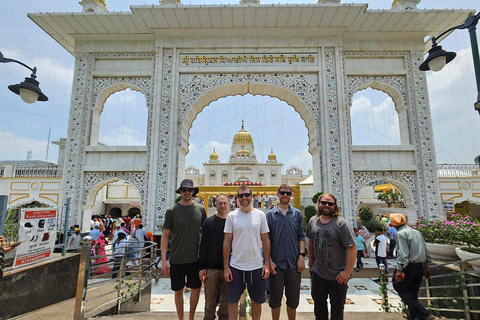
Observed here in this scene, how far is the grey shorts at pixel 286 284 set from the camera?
2381 millimetres

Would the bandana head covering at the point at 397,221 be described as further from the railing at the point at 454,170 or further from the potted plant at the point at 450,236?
the railing at the point at 454,170

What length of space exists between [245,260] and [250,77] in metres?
7.58

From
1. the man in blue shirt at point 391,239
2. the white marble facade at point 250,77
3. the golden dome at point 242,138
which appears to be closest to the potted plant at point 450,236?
the man in blue shirt at point 391,239

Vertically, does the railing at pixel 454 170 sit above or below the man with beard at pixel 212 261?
above

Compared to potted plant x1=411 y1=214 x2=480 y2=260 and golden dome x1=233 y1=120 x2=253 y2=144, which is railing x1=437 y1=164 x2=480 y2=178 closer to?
potted plant x1=411 y1=214 x2=480 y2=260

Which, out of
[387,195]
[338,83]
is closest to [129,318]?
[338,83]

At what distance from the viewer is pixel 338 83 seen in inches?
343

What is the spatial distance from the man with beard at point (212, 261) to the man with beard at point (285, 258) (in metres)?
0.48

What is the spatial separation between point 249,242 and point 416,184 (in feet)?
27.0

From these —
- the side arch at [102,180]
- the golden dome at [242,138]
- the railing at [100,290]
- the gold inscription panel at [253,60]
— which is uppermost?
the golden dome at [242,138]

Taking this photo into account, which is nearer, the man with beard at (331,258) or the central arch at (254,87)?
the man with beard at (331,258)

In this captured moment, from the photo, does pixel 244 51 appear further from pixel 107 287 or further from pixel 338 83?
pixel 107 287

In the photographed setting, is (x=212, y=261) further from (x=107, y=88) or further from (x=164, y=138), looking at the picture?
(x=107, y=88)

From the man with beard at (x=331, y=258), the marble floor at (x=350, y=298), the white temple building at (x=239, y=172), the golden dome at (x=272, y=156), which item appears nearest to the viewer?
the man with beard at (x=331, y=258)
